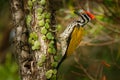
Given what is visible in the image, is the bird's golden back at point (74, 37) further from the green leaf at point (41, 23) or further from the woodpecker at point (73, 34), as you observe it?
the green leaf at point (41, 23)

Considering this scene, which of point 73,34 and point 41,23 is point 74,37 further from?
point 41,23

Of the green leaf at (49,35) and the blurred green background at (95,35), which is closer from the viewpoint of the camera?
the green leaf at (49,35)

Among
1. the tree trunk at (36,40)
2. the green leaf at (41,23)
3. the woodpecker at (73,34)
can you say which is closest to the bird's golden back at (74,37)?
the woodpecker at (73,34)

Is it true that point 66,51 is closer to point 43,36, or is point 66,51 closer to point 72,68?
point 43,36

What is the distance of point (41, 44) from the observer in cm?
325

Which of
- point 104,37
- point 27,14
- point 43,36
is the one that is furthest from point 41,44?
point 104,37

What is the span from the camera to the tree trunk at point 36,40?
3242mm

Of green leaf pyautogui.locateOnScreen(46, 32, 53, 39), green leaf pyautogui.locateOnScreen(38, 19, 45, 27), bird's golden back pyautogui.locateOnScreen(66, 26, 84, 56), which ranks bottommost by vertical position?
bird's golden back pyautogui.locateOnScreen(66, 26, 84, 56)

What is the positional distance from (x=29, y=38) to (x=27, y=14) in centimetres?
19

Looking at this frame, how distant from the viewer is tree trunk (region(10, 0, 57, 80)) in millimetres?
3242

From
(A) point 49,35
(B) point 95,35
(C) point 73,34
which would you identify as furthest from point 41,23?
(B) point 95,35

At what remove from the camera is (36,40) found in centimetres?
326

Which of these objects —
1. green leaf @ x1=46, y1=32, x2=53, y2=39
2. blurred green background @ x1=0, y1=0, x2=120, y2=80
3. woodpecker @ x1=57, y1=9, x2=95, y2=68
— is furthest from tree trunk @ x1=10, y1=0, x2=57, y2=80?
blurred green background @ x1=0, y1=0, x2=120, y2=80

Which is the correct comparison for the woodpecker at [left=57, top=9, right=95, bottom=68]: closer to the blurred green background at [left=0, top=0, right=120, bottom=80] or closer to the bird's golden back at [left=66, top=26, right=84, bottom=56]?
the bird's golden back at [left=66, top=26, right=84, bottom=56]
